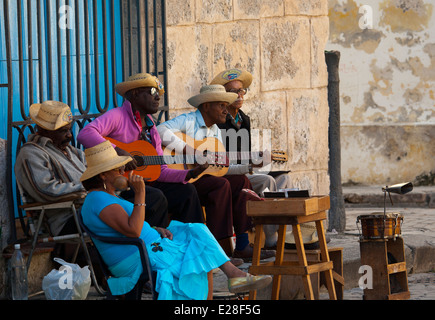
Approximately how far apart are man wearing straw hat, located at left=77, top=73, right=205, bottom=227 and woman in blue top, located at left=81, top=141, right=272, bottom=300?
89 centimetres

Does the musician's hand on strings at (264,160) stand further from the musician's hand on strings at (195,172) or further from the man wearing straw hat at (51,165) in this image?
the man wearing straw hat at (51,165)

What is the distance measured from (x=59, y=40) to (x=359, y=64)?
8561 millimetres

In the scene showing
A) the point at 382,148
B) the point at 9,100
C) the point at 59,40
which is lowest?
the point at 382,148

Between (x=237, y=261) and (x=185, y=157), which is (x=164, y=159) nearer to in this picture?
(x=185, y=157)

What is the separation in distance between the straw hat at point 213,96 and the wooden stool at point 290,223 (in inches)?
64.5

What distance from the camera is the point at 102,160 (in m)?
4.78

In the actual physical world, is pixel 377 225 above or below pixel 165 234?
below

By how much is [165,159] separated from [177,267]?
6.00ft

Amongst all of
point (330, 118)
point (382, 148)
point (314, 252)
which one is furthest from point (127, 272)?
point (382, 148)

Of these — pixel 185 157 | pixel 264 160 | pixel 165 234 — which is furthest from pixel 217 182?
pixel 165 234

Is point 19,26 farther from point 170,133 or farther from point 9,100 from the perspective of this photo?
point 170,133

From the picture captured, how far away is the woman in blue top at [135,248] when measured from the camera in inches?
182

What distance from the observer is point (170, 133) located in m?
6.70

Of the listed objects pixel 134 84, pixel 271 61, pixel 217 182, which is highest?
pixel 271 61
